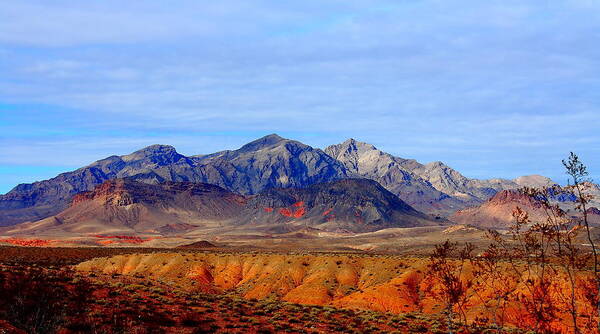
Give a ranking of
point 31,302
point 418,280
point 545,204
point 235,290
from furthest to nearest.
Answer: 1. point 235,290
2. point 418,280
3. point 31,302
4. point 545,204

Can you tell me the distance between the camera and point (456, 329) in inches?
1624

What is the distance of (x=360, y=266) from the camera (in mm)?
80312

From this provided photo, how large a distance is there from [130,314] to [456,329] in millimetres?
24699

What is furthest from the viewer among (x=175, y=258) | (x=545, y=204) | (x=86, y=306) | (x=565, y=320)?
(x=175, y=258)

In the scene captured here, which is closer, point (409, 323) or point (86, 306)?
point (86, 306)

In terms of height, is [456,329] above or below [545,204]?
below

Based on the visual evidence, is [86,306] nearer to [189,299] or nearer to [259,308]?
[189,299]

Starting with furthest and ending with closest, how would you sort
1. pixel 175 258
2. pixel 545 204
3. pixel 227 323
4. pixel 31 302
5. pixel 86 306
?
pixel 175 258 → pixel 227 323 → pixel 86 306 → pixel 31 302 → pixel 545 204

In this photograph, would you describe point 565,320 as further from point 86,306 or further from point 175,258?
point 175,258

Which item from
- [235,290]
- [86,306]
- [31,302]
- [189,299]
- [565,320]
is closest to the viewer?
[31,302]

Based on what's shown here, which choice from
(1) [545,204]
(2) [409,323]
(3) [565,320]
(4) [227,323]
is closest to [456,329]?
(2) [409,323]

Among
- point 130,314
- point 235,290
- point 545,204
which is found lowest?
point 235,290

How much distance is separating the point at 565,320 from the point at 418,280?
23.2 metres

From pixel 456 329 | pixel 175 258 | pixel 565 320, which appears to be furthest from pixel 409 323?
pixel 175 258
